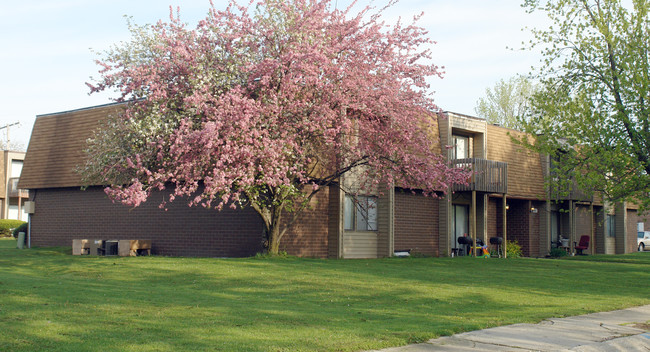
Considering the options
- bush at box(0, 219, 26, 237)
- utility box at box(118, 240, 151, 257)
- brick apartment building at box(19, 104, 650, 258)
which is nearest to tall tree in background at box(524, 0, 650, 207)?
brick apartment building at box(19, 104, 650, 258)

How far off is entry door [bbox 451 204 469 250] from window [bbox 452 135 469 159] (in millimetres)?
2328

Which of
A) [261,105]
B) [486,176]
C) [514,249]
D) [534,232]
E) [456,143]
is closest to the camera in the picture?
[261,105]

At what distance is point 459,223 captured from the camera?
102 ft

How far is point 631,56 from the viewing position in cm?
2169

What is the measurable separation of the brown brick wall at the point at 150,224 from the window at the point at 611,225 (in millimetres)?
26161

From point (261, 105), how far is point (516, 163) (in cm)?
1860

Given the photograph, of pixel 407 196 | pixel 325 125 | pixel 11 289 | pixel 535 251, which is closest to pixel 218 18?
pixel 325 125

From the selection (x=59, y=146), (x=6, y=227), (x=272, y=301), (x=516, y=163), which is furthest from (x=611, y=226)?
(x=6, y=227)

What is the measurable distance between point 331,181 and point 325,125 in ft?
13.6

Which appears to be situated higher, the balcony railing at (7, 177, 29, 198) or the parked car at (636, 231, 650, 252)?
the balcony railing at (7, 177, 29, 198)

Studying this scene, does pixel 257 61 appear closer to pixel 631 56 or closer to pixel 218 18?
pixel 218 18

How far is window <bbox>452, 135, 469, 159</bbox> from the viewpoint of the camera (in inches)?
1196

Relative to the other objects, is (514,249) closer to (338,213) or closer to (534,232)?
(534,232)

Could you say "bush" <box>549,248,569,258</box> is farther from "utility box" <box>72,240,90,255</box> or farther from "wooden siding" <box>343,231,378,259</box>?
"utility box" <box>72,240,90,255</box>
